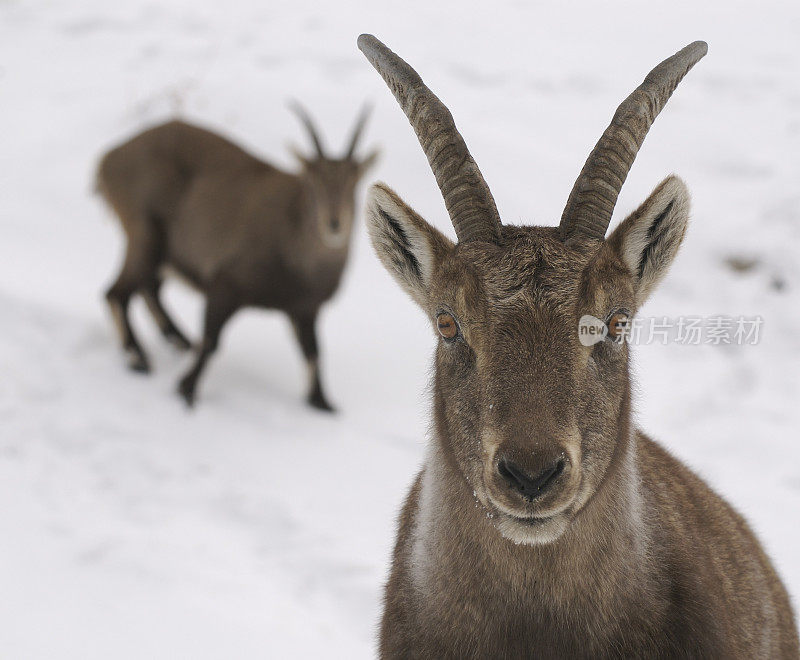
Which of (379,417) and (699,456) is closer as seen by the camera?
(699,456)

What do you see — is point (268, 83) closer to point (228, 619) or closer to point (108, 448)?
point (108, 448)

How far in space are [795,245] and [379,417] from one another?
4711 mm

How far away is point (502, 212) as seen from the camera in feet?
35.1

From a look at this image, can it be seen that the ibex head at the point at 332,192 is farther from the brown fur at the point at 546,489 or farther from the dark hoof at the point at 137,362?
the brown fur at the point at 546,489

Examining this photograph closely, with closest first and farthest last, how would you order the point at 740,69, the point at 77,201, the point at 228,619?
the point at 228,619
the point at 77,201
the point at 740,69

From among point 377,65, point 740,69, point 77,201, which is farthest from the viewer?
point 740,69

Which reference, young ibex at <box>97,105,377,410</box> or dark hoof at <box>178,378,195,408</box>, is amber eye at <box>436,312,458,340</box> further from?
dark hoof at <box>178,378,195,408</box>

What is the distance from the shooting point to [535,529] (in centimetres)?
270

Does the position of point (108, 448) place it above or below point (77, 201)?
below

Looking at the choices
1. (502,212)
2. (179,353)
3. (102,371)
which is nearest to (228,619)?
(102,371)

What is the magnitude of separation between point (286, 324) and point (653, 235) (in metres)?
8.12

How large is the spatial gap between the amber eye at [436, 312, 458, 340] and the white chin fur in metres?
0.63

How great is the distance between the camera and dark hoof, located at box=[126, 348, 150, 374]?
8.88 m

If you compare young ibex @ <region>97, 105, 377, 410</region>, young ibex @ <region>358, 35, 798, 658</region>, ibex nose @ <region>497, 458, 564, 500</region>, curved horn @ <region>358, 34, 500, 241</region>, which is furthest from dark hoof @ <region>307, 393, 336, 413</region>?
ibex nose @ <region>497, 458, 564, 500</region>
